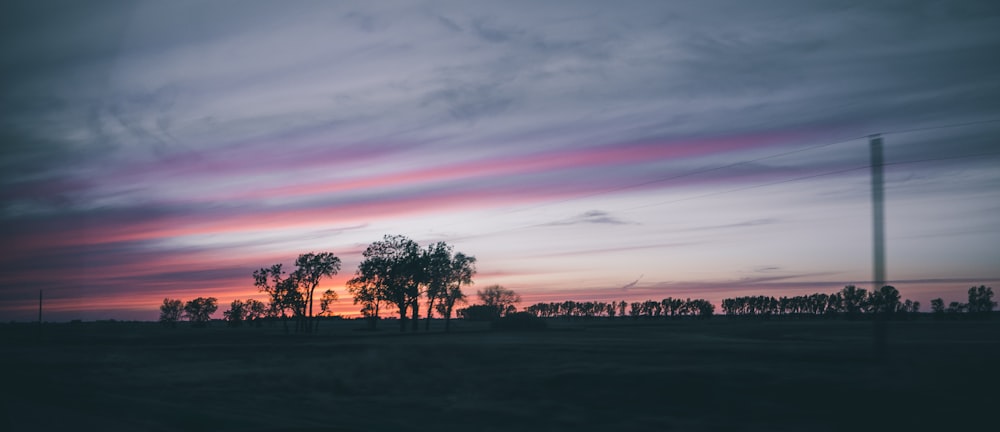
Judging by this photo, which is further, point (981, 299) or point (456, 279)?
point (981, 299)

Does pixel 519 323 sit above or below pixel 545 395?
below

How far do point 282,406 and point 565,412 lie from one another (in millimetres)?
8365

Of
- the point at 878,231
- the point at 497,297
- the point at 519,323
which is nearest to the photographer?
the point at 878,231

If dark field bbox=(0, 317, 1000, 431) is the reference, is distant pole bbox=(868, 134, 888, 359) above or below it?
above

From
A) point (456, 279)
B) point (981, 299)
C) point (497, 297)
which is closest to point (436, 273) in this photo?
point (456, 279)

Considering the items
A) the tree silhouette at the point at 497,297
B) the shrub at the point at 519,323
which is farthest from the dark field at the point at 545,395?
the tree silhouette at the point at 497,297

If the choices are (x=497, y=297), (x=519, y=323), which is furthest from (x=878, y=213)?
(x=497, y=297)

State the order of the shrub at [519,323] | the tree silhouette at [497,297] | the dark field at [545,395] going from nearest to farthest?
the dark field at [545,395], the shrub at [519,323], the tree silhouette at [497,297]

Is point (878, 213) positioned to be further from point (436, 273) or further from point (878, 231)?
point (436, 273)

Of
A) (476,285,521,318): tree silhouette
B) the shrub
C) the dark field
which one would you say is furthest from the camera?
(476,285,521,318): tree silhouette

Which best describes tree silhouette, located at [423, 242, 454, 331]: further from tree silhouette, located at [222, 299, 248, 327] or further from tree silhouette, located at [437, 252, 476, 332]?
tree silhouette, located at [222, 299, 248, 327]

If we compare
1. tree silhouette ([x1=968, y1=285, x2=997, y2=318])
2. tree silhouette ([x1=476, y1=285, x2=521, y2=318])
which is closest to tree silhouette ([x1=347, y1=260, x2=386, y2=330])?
tree silhouette ([x1=476, y1=285, x2=521, y2=318])

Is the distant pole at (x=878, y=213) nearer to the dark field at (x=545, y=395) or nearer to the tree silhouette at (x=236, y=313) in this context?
the dark field at (x=545, y=395)

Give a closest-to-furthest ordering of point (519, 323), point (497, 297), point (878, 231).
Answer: point (878, 231) < point (519, 323) < point (497, 297)
